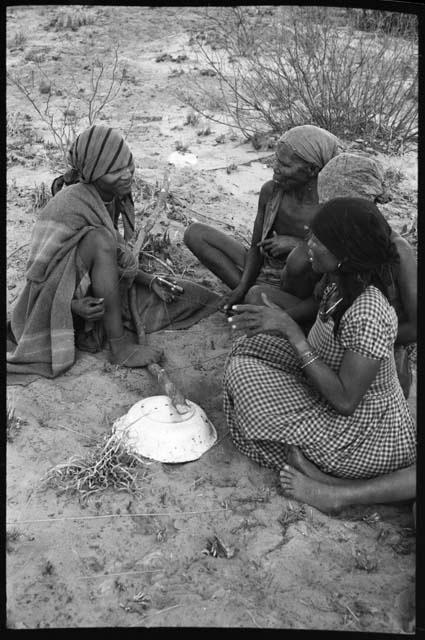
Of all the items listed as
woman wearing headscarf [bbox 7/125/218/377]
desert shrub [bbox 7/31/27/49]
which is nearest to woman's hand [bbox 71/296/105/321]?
woman wearing headscarf [bbox 7/125/218/377]

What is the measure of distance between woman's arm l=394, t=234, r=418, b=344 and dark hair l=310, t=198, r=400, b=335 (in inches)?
12.3

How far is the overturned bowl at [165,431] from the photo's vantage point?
9.12ft

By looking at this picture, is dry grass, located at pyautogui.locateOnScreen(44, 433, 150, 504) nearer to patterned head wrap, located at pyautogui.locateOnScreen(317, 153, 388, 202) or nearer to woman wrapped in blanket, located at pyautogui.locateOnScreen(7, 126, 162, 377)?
woman wrapped in blanket, located at pyautogui.locateOnScreen(7, 126, 162, 377)

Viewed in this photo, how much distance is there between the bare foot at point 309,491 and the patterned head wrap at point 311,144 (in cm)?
143

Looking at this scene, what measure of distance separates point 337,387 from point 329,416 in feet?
0.67

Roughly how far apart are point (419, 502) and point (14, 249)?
114 inches

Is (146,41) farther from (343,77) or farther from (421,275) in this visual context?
(421,275)

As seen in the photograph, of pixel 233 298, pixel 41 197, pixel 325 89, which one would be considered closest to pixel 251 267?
pixel 233 298

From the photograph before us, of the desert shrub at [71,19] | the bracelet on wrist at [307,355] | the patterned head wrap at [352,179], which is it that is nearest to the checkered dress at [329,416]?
the bracelet on wrist at [307,355]

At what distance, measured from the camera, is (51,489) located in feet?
8.54

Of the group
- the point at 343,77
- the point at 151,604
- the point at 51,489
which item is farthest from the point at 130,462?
the point at 343,77

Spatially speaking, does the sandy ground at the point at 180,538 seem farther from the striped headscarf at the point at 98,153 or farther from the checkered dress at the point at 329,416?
the striped headscarf at the point at 98,153

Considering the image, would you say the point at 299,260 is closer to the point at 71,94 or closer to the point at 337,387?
the point at 337,387

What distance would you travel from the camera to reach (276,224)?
11.9 ft
